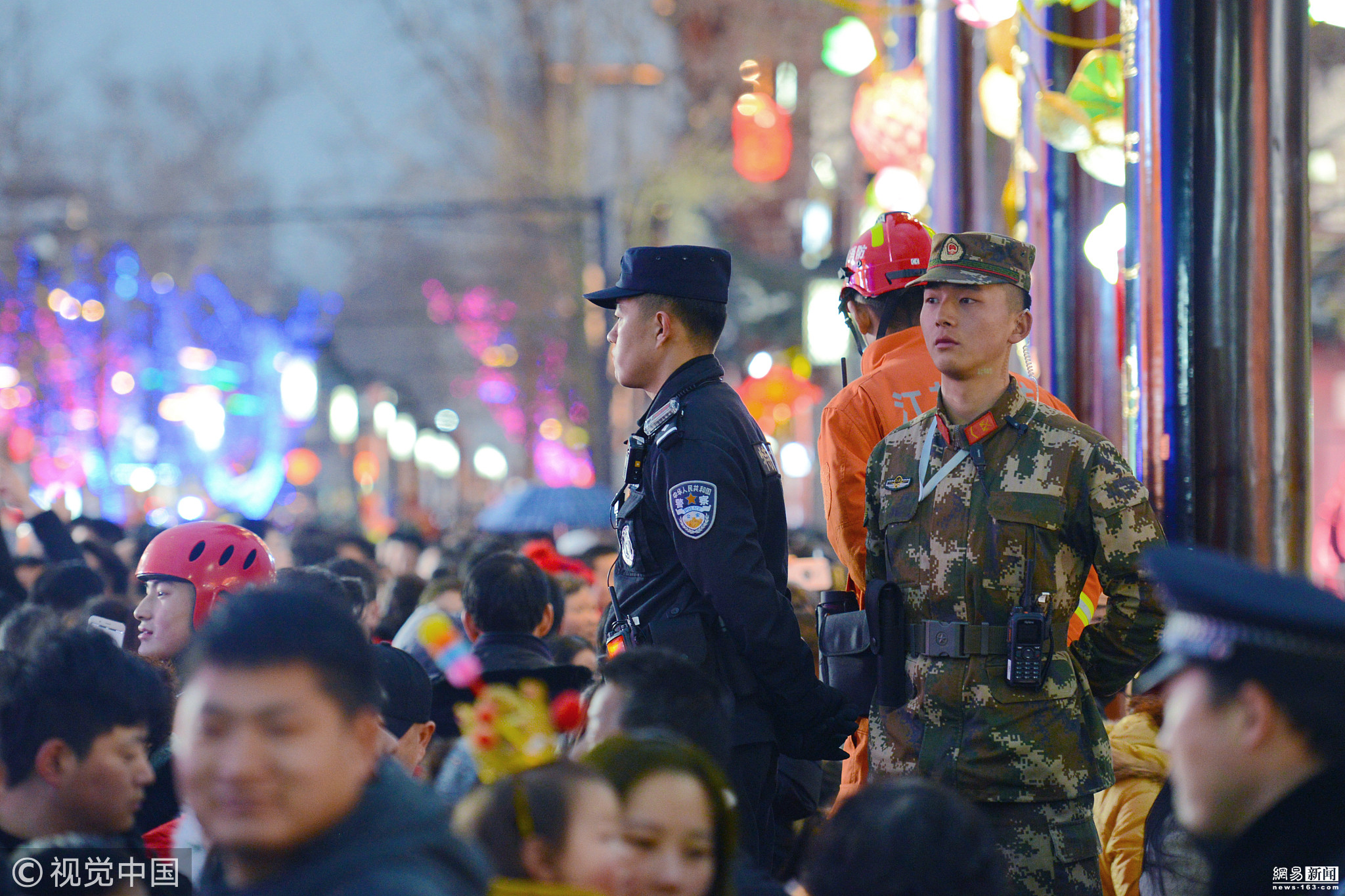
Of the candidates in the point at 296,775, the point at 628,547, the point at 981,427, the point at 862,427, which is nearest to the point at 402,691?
the point at 628,547

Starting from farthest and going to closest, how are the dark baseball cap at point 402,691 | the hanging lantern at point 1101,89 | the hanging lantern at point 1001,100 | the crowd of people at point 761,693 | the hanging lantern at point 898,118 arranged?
the hanging lantern at point 898,118
the hanging lantern at point 1001,100
the hanging lantern at point 1101,89
the dark baseball cap at point 402,691
the crowd of people at point 761,693

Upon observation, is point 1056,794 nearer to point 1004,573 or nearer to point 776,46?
point 1004,573

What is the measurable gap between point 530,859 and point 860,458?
238cm

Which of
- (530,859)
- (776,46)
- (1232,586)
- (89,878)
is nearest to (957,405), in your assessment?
(1232,586)

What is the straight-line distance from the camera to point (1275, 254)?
5648mm

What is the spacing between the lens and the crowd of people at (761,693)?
2.28 m

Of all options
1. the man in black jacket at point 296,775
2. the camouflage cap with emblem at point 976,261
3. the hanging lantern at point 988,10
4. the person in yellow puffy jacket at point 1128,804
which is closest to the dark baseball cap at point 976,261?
the camouflage cap with emblem at point 976,261

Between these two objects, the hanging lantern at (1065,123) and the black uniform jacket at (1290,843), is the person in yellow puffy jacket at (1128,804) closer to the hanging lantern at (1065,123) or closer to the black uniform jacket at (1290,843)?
the black uniform jacket at (1290,843)

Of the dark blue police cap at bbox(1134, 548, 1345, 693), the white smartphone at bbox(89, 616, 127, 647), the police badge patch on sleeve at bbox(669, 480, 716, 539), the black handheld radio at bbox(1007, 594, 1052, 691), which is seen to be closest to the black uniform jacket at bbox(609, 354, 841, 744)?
the police badge patch on sleeve at bbox(669, 480, 716, 539)

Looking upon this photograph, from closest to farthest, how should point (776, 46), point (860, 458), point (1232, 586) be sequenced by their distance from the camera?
point (1232, 586), point (860, 458), point (776, 46)

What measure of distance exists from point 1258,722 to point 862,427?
248 cm

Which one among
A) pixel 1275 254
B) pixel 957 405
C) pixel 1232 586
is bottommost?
pixel 1232 586

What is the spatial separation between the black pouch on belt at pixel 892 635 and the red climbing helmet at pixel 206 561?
236 cm

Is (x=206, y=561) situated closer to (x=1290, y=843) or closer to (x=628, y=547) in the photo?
(x=628, y=547)
